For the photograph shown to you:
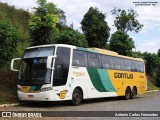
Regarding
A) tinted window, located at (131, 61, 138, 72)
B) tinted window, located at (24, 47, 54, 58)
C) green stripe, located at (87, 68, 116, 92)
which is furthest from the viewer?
tinted window, located at (131, 61, 138, 72)

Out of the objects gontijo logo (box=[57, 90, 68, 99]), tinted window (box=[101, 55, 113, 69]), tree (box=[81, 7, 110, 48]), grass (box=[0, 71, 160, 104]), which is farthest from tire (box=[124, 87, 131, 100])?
gontijo logo (box=[57, 90, 68, 99])

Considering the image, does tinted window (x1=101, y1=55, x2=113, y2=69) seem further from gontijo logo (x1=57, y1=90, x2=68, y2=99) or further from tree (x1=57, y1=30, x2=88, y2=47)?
gontijo logo (x1=57, y1=90, x2=68, y2=99)

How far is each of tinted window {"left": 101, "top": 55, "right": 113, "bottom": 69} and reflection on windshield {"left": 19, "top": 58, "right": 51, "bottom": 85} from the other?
5.66m

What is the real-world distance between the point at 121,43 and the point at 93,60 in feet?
49.5

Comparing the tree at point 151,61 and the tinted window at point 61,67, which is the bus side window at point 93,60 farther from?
the tree at point 151,61

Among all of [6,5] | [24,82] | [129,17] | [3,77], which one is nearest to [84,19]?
[6,5]

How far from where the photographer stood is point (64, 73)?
1852 cm

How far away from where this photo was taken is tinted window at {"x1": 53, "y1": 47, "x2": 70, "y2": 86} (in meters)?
18.0

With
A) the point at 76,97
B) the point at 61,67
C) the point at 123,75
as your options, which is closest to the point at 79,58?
the point at 61,67

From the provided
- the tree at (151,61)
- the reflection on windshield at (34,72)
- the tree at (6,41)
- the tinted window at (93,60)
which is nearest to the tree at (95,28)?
the tinted window at (93,60)

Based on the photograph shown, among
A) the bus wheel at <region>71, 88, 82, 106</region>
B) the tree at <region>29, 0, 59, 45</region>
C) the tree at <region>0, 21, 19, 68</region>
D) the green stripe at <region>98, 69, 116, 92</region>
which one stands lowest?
→ the bus wheel at <region>71, 88, 82, 106</region>

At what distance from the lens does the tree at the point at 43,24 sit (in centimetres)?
2200

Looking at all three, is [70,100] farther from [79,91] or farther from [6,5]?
[6,5]

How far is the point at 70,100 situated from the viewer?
63.3 ft
